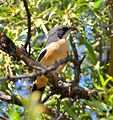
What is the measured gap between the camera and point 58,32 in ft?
5.56

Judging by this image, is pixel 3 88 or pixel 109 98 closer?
pixel 109 98

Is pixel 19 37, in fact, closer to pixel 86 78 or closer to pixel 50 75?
pixel 86 78

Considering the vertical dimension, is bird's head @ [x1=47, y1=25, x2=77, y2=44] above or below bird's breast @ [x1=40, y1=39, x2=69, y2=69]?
above

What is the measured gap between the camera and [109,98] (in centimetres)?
82

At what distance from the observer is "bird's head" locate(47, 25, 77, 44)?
1609 millimetres

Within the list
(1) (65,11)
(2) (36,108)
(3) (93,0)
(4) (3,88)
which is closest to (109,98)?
(2) (36,108)

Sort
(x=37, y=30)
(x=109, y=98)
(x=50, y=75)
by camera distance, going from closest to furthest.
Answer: (x=109, y=98) < (x=50, y=75) < (x=37, y=30)

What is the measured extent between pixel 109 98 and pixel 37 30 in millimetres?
917

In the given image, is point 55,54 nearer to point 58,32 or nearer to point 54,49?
point 54,49

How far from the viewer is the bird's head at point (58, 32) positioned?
5.28 ft

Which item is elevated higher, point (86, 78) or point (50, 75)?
point (50, 75)

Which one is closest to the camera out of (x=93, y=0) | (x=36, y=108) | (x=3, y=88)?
(x=36, y=108)

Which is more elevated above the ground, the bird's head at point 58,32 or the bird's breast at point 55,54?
the bird's head at point 58,32

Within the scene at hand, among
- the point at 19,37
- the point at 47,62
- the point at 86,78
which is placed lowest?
the point at 86,78
